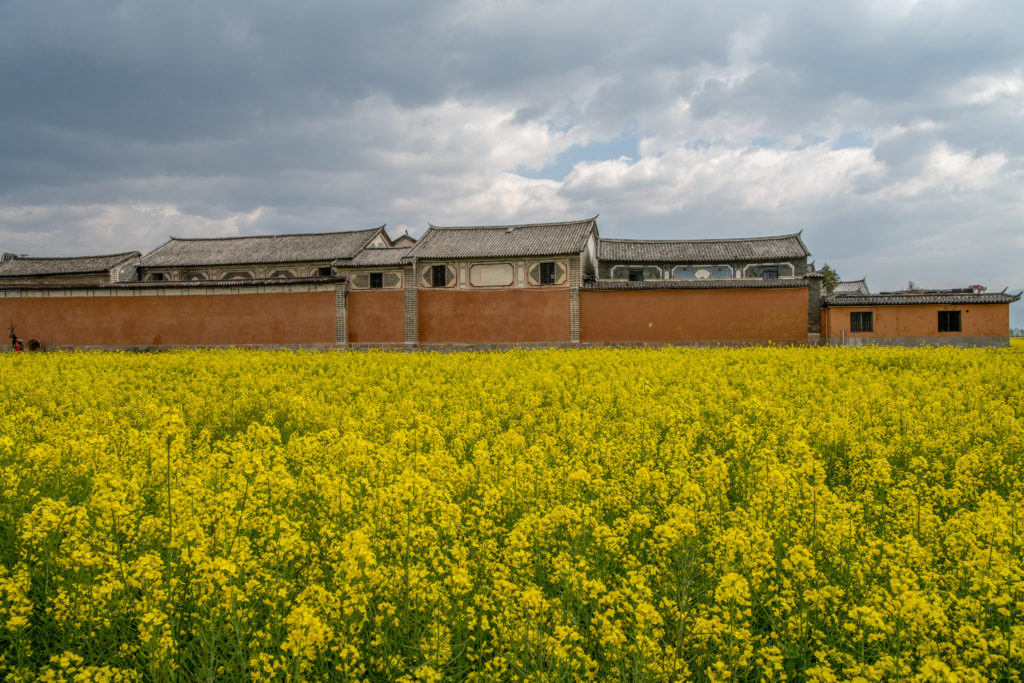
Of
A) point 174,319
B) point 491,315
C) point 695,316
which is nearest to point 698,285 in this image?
point 695,316

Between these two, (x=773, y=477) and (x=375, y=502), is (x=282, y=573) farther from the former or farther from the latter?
(x=773, y=477)

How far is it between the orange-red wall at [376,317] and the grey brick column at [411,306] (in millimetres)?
198

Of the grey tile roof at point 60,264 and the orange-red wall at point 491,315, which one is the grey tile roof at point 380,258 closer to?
the orange-red wall at point 491,315

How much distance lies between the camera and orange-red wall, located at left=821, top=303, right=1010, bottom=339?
74.7 ft

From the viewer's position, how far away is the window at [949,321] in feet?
74.8

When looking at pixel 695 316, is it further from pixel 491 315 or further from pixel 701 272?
pixel 701 272

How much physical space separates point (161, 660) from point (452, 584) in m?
1.03

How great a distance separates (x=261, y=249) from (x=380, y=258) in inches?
471

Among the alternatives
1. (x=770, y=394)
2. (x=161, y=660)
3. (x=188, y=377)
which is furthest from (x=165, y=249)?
(x=161, y=660)

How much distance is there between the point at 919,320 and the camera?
903 inches

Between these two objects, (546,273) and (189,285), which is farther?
(546,273)

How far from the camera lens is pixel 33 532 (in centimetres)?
270

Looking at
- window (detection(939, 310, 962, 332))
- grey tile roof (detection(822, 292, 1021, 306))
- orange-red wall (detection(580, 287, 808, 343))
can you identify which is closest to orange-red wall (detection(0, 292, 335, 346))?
orange-red wall (detection(580, 287, 808, 343))

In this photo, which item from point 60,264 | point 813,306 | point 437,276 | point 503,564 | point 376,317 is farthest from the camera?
point 60,264
